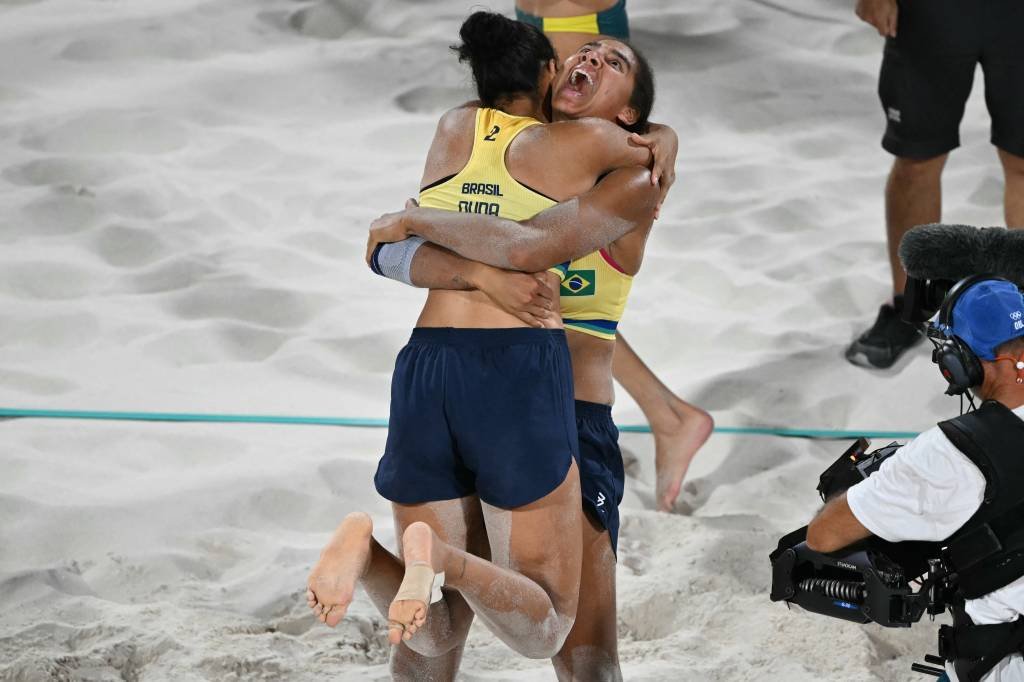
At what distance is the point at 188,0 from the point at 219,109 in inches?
21.3

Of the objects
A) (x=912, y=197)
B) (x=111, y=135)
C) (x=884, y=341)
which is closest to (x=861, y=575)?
(x=884, y=341)

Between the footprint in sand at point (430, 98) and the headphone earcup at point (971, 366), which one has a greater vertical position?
the headphone earcup at point (971, 366)

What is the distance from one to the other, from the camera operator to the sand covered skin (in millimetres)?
909

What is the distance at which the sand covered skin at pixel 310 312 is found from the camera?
3.06 meters

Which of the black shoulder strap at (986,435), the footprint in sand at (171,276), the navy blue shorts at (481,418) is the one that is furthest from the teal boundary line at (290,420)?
the black shoulder strap at (986,435)

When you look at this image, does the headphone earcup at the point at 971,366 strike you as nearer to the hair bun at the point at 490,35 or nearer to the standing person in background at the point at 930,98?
the hair bun at the point at 490,35

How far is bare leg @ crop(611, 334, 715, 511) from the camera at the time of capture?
12.4ft

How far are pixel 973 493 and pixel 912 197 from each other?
2831 millimetres

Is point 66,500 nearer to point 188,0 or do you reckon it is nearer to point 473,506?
point 473,506

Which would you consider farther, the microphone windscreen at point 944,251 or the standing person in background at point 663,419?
the standing person in background at point 663,419

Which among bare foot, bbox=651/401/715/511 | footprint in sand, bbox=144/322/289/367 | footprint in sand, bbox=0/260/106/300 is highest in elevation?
footprint in sand, bbox=0/260/106/300

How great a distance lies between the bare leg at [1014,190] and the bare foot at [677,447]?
1.46m

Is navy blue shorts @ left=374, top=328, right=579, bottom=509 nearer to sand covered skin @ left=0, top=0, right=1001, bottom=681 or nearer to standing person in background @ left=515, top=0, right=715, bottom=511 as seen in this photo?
sand covered skin @ left=0, top=0, right=1001, bottom=681

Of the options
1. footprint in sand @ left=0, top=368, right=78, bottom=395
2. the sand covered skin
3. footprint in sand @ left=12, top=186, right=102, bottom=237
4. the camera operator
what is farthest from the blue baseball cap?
footprint in sand @ left=12, top=186, right=102, bottom=237
